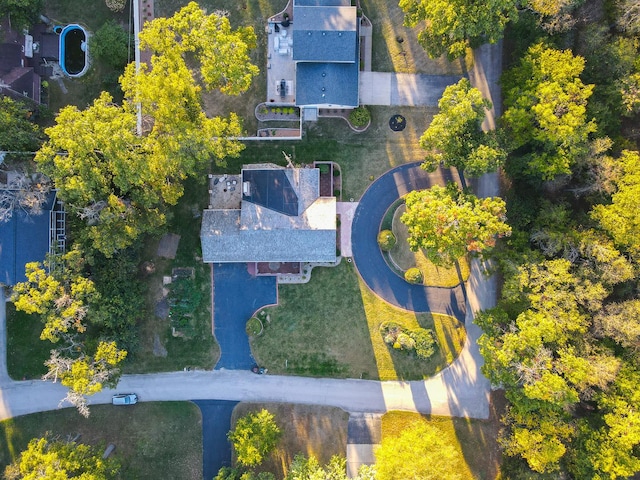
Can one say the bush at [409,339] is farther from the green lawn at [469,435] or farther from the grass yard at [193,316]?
the grass yard at [193,316]

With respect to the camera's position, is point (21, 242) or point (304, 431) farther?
point (304, 431)

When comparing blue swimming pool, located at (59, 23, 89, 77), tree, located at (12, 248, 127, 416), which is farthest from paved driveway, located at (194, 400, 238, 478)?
blue swimming pool, located at (59, 23, 89, 77)

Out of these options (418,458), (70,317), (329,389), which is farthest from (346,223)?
(70,317)

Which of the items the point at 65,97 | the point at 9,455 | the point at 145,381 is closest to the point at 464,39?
the point at 65,97

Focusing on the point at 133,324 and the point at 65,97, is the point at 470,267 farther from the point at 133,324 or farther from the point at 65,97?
the point at 65,97

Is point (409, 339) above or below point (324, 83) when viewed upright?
below

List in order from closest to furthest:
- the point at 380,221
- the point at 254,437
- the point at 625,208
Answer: the point at 625,208 → the point at 254,437 → the point at 380,221

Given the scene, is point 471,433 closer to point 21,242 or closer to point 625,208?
point 625,208
